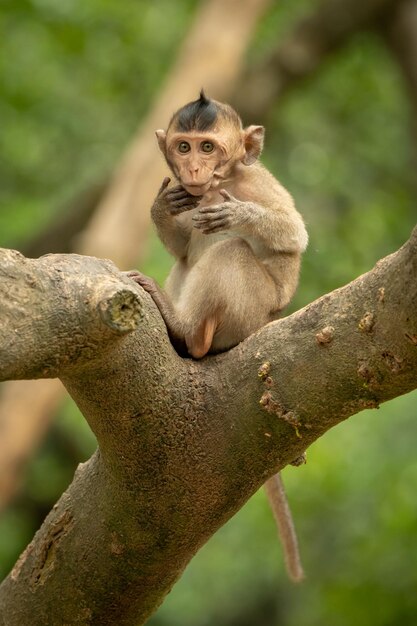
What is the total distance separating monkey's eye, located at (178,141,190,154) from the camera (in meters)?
4.54

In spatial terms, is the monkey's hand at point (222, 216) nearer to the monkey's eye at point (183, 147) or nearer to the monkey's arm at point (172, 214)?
the monkey's arm at point (172, 214)

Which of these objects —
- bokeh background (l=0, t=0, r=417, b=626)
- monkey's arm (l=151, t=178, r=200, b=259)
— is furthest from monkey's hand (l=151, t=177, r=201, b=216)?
bokeh background (l=0, t=0, r=417, b=626)

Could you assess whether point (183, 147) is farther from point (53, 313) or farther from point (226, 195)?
point (53, 313)

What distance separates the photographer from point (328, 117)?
13633 millimetres

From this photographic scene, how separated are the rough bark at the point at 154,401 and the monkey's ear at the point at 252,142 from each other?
1.12 m

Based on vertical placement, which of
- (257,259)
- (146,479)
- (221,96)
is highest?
(257,259)

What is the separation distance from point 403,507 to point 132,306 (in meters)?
5.99

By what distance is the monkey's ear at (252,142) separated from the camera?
15.4 feet

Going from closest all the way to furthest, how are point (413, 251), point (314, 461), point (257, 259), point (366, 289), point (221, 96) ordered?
1. point (413, 251)
2. point (366, 289)
3. point (257, 259)
4. point (314, 461)
5. point (221, 96)

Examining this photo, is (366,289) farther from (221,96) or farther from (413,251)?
(221,96)

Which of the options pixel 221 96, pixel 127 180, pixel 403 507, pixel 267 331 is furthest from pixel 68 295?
pixel 221 96

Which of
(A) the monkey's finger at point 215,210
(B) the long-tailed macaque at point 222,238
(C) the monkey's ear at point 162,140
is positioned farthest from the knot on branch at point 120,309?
(C) the monkey's ear at point 162,140

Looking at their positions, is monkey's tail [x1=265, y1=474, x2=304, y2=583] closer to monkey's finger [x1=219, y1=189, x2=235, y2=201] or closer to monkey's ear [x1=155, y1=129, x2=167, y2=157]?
monkey's finger [x1=219, y1=189, x2=235, y2=201]

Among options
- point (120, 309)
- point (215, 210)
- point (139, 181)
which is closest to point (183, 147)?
point (215, 210)
